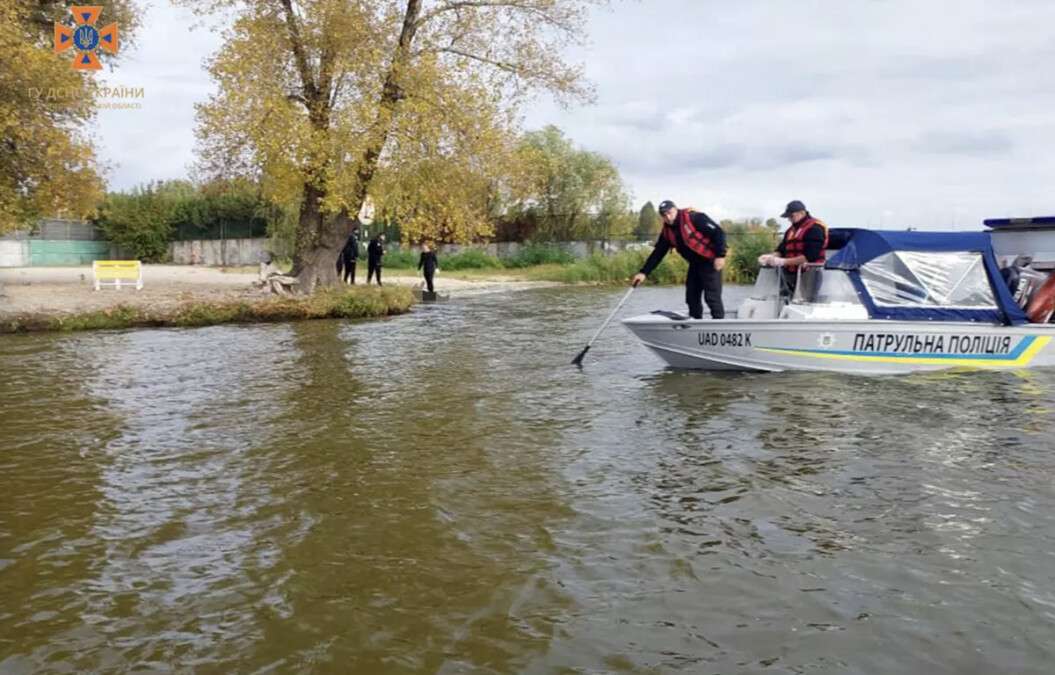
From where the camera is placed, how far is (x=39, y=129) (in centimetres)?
1947

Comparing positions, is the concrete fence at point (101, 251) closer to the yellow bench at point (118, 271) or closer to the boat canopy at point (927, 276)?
the yellow bench at point (118, 271)

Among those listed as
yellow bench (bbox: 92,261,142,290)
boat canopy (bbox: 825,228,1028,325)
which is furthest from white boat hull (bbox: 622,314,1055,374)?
yellow bench (bbox: 92,261,142,290)

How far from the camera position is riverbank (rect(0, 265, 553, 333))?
714 inches

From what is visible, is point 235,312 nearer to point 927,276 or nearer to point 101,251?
point 927,276

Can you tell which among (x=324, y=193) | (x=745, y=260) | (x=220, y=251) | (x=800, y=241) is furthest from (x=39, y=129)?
(x=745, y=260)

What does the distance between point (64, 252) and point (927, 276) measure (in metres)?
40.5

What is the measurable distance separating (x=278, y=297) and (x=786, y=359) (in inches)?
535

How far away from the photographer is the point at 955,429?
857 centimetres

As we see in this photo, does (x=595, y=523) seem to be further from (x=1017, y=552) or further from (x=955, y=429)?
(x=955, y=429)

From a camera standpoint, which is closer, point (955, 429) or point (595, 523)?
point (595, 523)

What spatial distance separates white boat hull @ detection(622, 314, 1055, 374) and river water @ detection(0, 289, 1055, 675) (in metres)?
0.41

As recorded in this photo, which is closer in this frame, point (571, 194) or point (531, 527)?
point (531, 527)

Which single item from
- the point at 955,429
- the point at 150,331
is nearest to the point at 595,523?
the point at 955,429
